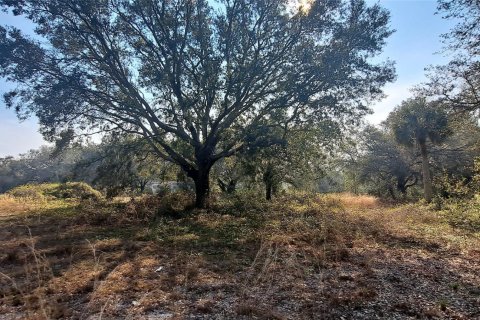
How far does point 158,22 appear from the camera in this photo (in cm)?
1123

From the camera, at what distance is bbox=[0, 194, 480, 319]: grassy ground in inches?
148

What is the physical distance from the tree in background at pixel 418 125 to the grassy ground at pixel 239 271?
400 inches

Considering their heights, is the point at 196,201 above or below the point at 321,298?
above

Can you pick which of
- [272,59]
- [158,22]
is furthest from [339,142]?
[158,22]

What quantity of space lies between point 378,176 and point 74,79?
81.9 ft

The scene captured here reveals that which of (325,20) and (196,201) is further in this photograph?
(196,201)

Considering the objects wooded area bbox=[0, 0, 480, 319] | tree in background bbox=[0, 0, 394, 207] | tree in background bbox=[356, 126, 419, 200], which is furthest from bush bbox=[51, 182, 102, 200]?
→ tree in background bbox=[356, 126, 419, 200]

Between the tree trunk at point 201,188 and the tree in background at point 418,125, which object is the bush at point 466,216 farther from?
the tree trunk at point 201,188

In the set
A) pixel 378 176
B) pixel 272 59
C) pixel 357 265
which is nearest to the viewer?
pixel 357 265

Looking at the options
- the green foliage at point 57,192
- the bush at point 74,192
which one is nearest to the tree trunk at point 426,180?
the green foliage at point 57,192

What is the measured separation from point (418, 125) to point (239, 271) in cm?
1685

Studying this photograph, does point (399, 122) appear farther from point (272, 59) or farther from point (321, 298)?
point (321, 298)

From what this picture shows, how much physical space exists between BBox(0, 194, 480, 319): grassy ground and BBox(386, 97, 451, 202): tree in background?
33.3 feet

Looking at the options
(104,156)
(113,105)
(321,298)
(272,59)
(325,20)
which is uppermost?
(325,20)
